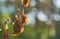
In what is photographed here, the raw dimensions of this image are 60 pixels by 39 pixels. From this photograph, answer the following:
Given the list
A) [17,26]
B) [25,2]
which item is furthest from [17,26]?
[25,2]

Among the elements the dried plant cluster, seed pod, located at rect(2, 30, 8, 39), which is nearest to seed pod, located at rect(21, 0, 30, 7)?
the dried plant cluster

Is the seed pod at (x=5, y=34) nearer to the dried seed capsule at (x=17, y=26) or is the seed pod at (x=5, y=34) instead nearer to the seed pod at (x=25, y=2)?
the dried seed capsule at (x=17, y=26)

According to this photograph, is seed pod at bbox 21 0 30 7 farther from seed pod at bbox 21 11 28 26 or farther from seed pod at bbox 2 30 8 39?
seed pod at bbox 2 30 8 39

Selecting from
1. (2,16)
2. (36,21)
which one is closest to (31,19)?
(36,21)

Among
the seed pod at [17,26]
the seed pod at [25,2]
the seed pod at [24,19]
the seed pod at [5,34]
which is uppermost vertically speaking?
the seed pod at [25,2]

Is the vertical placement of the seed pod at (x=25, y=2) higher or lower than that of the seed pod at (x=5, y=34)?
higher

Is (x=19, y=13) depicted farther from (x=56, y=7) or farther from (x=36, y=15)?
(x=56, y=7)

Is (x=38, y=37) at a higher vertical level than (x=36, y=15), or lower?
lower

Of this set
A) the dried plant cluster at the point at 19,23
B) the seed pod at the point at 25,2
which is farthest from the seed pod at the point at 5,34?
the seed pod at the point at 25,2
